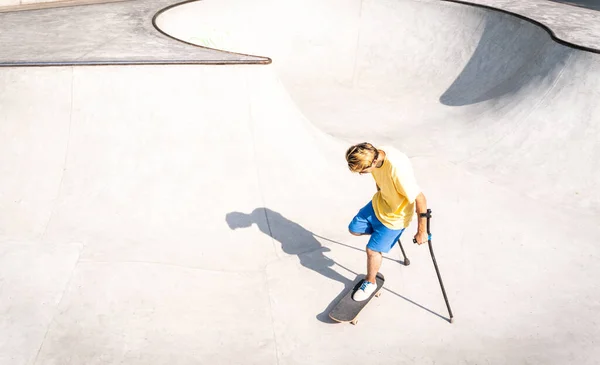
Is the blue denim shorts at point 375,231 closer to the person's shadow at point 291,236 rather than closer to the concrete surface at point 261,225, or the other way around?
the concrete surface at point 261,225

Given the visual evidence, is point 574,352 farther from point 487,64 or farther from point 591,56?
point 487,64

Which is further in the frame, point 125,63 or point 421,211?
point 125,63

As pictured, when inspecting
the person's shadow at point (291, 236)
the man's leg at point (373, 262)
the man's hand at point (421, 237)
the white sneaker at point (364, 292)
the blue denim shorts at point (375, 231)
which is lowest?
the person's shadow at point (291, 236)

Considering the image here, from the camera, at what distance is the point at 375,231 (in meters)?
4.57

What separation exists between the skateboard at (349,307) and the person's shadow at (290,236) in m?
0.43

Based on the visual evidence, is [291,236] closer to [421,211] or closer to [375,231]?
[375,231]

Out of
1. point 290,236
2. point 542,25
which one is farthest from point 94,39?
point 542,25

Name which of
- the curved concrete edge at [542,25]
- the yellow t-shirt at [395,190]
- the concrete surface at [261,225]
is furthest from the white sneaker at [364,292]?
the curved concrete edge at [542,25]

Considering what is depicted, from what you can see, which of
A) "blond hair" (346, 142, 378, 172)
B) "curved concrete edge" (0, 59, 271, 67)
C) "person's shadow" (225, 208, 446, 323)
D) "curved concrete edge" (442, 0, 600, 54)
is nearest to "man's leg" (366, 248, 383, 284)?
"person's shadow" (225, 208, 446, 323)

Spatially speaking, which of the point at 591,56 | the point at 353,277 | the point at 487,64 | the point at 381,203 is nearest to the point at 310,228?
the point at 353,277

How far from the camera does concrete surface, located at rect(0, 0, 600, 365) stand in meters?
4.58

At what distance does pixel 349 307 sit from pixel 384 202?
3.83 feet

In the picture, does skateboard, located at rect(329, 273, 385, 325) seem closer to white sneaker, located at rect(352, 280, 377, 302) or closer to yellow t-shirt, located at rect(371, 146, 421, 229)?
white sneaker, located at rect(352, 280, 377, 302)

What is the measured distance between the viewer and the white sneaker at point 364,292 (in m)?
4.86
